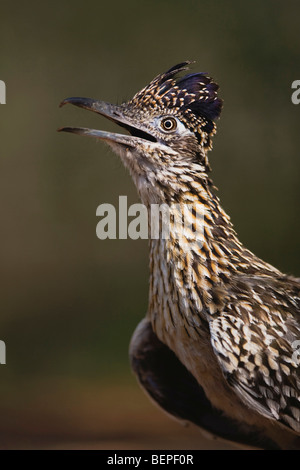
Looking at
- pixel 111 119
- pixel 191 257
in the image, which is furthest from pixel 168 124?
pixel 191 257

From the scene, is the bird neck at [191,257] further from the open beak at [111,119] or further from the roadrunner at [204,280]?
the open beak at [111,119]

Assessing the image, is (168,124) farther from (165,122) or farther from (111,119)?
(111,119)

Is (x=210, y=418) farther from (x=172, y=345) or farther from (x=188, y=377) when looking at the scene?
(x=172, y=345)

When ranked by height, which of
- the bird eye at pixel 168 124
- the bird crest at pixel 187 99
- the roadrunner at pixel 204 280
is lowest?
the roadrunner at pixel 204 280

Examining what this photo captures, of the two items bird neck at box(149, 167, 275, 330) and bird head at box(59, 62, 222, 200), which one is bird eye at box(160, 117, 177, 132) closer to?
bird head at box(59, 62, 222, 200)

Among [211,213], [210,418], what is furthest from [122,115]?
[210,418]

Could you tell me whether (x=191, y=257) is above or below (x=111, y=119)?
below

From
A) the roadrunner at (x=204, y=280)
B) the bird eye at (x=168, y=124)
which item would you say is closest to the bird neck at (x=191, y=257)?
the roadrunner at (x=204, y=280)
